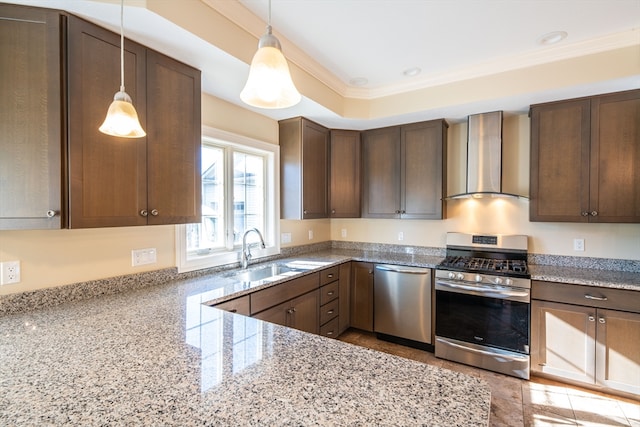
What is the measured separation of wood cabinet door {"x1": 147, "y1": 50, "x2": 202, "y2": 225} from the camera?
173 centimetres

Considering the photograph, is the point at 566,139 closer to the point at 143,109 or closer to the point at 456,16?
the point at 456,16

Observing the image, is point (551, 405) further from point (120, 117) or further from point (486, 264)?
point (120, 117)

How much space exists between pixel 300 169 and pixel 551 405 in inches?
111

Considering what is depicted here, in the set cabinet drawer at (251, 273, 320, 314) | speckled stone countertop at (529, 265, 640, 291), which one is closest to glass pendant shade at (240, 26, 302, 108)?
cabinet drawer at (251, 273, 320, 314)

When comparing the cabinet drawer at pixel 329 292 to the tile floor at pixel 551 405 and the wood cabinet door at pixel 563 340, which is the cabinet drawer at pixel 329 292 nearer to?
the tile floor at pixel 551 405

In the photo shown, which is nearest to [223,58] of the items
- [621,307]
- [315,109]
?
[315,109]

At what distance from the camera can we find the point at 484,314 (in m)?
2.61

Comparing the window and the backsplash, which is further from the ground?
the window

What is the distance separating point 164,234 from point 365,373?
182 cm

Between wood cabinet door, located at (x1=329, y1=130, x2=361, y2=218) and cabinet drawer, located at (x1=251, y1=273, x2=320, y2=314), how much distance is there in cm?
105

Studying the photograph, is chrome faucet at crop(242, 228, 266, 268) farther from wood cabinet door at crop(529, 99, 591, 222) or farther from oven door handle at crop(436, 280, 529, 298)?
wood cabinet door at crop(529, 99, 591, 222)

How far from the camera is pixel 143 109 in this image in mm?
1673

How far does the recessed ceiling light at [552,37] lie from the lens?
210cm

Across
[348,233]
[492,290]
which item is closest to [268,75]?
[492,290]
